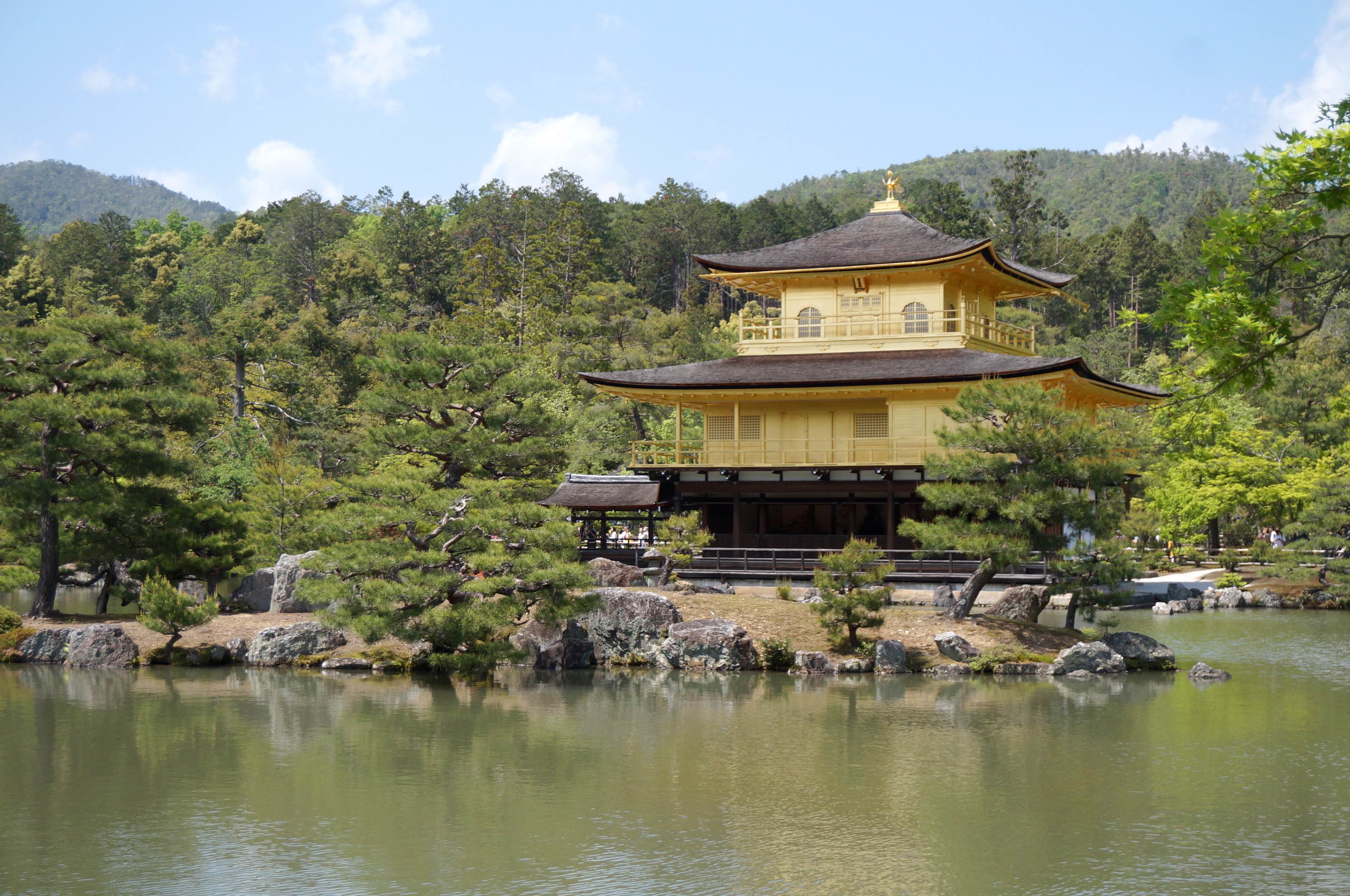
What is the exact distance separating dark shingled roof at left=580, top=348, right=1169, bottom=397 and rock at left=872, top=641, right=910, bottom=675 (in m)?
9.95

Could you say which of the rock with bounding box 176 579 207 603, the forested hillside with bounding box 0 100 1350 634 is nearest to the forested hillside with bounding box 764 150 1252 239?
the forested hillside with bounding box 0 100 1350 634

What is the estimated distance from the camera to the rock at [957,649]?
23.1 metres

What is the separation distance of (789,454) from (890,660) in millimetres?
12312

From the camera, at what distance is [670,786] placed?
14.1 metres

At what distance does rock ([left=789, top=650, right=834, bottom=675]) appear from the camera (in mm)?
22766

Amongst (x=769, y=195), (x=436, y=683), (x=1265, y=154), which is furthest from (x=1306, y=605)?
(x=769, y=195)

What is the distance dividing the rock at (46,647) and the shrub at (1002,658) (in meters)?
16.5

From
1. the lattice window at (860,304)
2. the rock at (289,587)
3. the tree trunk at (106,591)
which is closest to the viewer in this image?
the rock at (289,587)

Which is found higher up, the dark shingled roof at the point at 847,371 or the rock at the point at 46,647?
the dark shingled roof at the point at 847,371

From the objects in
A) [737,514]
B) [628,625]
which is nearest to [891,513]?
[737,514]

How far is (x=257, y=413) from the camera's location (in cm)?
4828

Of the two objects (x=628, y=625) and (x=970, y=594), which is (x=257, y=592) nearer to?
(x=628, y=625)

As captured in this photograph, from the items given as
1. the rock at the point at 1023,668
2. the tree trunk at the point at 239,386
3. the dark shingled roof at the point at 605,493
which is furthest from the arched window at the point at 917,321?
the tree trunk at the point at 239,386

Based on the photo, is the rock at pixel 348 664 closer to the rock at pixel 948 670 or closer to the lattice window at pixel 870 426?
the rock at pixel 948 670
